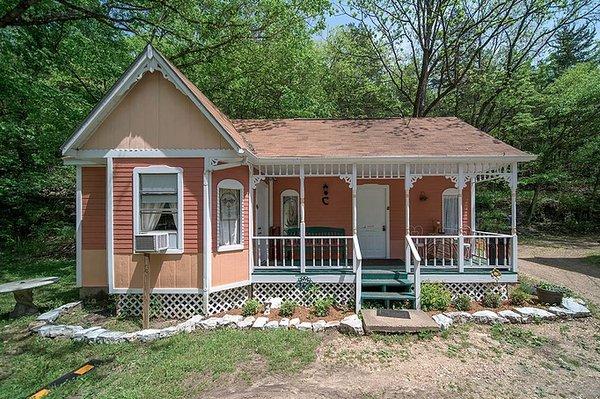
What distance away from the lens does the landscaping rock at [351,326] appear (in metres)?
6.69

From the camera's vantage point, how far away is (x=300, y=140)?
1021cm

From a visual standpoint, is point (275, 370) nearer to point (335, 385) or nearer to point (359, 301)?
point (335, 385)

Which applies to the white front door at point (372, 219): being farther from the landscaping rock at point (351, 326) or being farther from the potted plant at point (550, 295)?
the potted plant at point (550, 295)

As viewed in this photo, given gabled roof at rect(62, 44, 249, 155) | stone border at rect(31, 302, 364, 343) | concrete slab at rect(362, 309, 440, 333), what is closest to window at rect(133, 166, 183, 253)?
gabled roof at rect(62, 44, 249, 155)

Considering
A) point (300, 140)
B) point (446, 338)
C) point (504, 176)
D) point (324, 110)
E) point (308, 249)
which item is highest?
point (324, 110)

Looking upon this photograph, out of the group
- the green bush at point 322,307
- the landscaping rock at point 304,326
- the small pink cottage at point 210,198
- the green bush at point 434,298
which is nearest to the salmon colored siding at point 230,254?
the small pink cottage at point 210,198

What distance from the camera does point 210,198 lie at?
766 cm

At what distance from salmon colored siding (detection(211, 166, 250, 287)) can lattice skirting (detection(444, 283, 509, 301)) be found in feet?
17.6

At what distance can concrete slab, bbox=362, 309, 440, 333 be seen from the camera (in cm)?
670

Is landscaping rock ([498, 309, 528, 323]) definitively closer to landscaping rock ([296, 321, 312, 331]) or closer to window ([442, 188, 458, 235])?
window ([442, 188, 458, 235])

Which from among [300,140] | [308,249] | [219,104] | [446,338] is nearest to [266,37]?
[300,140]

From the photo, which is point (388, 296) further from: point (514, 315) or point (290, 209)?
point (290, 209)

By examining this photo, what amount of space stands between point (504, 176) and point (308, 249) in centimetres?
580

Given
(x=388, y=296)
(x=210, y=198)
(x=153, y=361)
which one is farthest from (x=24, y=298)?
(x=388, y=296)
